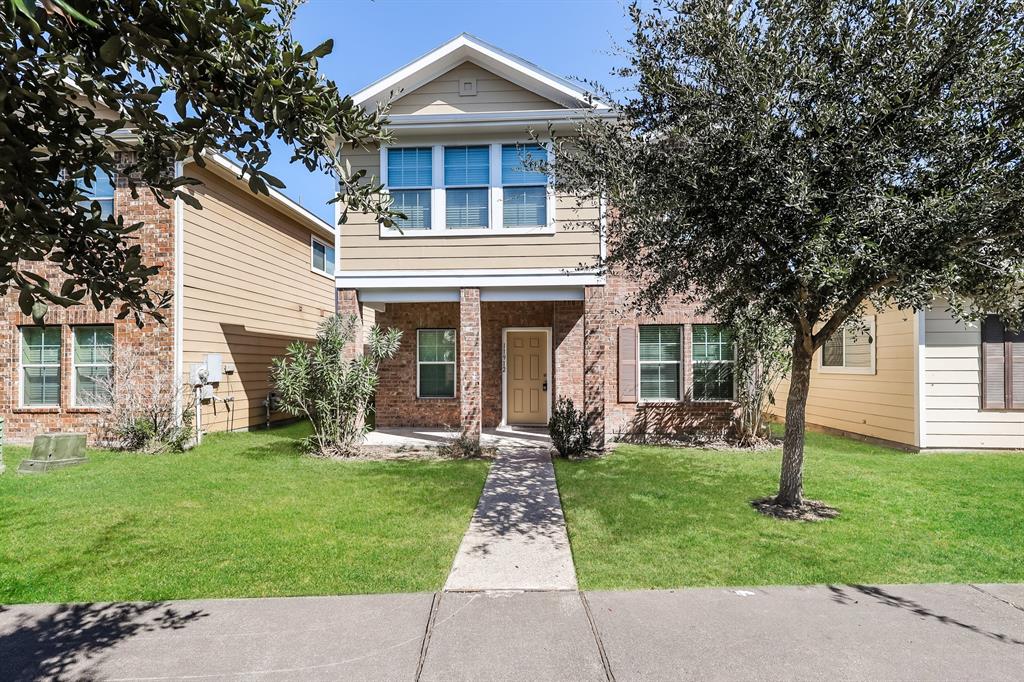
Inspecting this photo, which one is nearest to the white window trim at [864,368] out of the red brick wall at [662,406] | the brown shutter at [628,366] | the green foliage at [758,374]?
the green foliage at [758,374]

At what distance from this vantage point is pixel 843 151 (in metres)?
4.25

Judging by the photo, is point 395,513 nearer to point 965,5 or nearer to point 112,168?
point 112,168

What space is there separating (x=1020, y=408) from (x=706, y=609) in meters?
8.99

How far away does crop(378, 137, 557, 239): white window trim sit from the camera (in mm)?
9164

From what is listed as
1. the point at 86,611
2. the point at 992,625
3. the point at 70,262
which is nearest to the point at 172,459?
the point at 86,611

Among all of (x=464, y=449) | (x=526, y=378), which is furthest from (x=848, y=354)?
(x=464, y=449)

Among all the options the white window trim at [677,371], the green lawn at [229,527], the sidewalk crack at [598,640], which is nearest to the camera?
the sidewalk crack at [598,640]

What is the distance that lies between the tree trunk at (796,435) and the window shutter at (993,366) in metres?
5.51

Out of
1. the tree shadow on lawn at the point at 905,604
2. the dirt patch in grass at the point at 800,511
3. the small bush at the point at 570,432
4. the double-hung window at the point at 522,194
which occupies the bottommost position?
the tree shadow on lawn at the point at 905,604

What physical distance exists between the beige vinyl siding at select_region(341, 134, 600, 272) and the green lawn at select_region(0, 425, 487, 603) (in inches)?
137

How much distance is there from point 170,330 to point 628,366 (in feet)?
27.8

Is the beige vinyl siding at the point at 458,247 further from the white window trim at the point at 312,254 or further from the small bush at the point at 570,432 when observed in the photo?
the white window trim at the point at 312,254

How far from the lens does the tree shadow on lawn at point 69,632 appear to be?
2.91 metres

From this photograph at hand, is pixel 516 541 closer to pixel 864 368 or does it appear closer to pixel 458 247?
pixel 458 247
